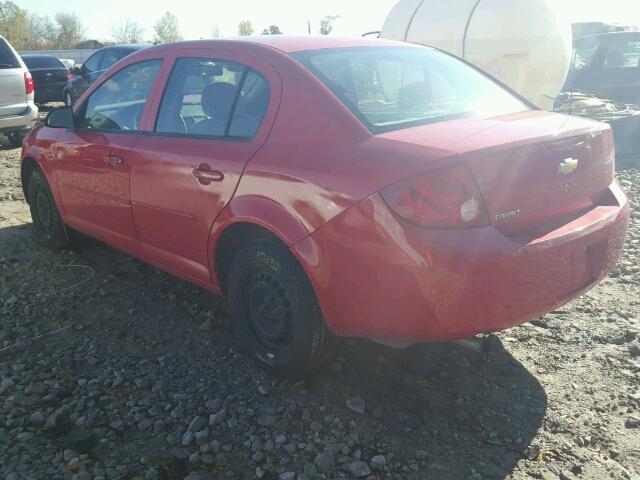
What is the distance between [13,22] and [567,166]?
71.4 metres

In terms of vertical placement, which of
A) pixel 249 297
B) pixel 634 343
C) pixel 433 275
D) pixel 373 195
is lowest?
pixel 634 343

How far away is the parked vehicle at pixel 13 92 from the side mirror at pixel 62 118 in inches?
225

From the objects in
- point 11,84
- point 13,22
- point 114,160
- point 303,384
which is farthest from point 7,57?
point 13,22

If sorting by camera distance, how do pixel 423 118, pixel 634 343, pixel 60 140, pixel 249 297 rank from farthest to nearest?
pixel 60 140, pixel 634 343, pixel 249 297, pixel 423 118

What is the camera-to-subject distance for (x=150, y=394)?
3014 millimetres

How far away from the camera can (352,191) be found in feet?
8.13

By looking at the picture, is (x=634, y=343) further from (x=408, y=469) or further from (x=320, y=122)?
(x=320, y=122)

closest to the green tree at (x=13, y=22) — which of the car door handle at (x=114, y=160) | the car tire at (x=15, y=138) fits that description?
the car tire at (x=15, y=138)

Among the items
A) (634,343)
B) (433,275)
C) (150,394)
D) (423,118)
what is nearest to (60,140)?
(150,394)

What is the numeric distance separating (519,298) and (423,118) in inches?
39.1

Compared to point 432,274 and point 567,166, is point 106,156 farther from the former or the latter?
point 567,166

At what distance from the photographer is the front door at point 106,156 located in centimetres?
382

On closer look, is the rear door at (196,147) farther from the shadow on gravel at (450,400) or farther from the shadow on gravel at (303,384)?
the shadow on gravel at (450,400)

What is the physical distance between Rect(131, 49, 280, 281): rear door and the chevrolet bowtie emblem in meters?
1.36
